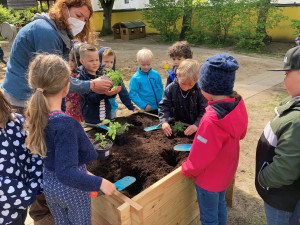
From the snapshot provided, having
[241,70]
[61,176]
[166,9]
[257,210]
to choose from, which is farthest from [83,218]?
[166,9]

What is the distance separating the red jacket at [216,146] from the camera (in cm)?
162

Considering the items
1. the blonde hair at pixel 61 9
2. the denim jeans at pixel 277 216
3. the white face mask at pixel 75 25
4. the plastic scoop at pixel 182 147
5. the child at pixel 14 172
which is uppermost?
the blonde hair at pixel 61 9

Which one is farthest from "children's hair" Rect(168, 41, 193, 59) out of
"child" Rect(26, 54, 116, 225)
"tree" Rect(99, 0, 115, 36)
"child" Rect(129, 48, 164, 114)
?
"tree" Rect(99, 0, 115, 36)

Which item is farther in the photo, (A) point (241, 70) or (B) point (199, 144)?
(A) point (241, 70)

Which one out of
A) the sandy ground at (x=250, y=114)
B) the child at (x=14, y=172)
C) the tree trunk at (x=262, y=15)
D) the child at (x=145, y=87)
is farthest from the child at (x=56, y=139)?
the tree trunk at (x=262, y=15)

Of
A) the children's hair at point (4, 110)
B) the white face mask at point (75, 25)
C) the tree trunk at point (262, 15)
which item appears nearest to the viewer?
the children's hair at point (4, 110)

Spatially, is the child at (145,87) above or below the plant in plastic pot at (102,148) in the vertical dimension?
above

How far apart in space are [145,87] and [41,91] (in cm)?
211

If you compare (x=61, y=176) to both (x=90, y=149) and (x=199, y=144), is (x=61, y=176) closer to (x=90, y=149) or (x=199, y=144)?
(x=90, y=149)

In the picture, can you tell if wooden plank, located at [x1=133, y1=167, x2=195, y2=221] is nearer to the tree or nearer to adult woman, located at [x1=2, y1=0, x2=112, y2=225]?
adult woman, located at [x1=2, y1=0, x2=112, y2=225]

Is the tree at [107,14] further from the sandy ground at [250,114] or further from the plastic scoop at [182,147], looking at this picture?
the plastic scoop at [182,147]

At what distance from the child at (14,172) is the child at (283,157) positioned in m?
1.54

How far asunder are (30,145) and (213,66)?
1.27 m

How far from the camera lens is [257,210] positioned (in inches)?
97.4
